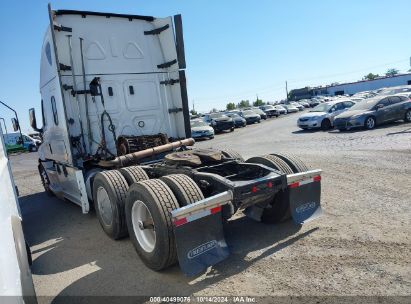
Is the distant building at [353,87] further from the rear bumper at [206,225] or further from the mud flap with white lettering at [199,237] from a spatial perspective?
the mud flap with white lettering at [199,237]

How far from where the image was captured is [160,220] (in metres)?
3.66

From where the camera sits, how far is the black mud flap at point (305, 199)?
455cm

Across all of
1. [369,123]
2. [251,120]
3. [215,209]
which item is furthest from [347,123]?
[251,120]

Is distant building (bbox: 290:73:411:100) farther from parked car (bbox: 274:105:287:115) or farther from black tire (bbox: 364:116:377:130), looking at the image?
black tire (bbox: 364:116:377:130)

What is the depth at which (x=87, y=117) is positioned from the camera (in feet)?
21.3

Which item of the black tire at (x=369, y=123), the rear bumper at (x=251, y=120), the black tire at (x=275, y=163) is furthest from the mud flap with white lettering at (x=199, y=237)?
the rear bumper at (x=251, y=120)

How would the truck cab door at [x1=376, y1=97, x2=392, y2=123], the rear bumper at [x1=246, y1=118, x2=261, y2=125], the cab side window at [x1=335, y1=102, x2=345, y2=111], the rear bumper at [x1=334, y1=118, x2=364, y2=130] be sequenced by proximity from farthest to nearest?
the rear bumper at [x1=246, y1=118, x2=261, y2=125], the cab side window at [x1=335, y1=102, x2=345, y2=111], the truck cab door at [x1=376, y1=97, x2=392, y2=123], the rear bumper at [x1=334, y1=118, x2=364, y2=130]

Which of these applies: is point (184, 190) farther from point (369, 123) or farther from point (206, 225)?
point (369, 123)

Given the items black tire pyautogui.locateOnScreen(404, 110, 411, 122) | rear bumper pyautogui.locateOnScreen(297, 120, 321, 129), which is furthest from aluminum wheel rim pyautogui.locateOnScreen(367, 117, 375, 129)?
rear bumper pyautogui.locateOnScreen(297, 120, 321, 129)

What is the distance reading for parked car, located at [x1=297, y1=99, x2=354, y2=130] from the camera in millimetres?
18750

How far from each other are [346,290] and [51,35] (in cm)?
568

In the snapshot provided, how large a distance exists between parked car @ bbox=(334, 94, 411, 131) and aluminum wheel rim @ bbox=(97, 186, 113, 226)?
14.0m

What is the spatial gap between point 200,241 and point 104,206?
2287 millimetres

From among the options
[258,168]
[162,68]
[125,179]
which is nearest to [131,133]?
[162,68]
